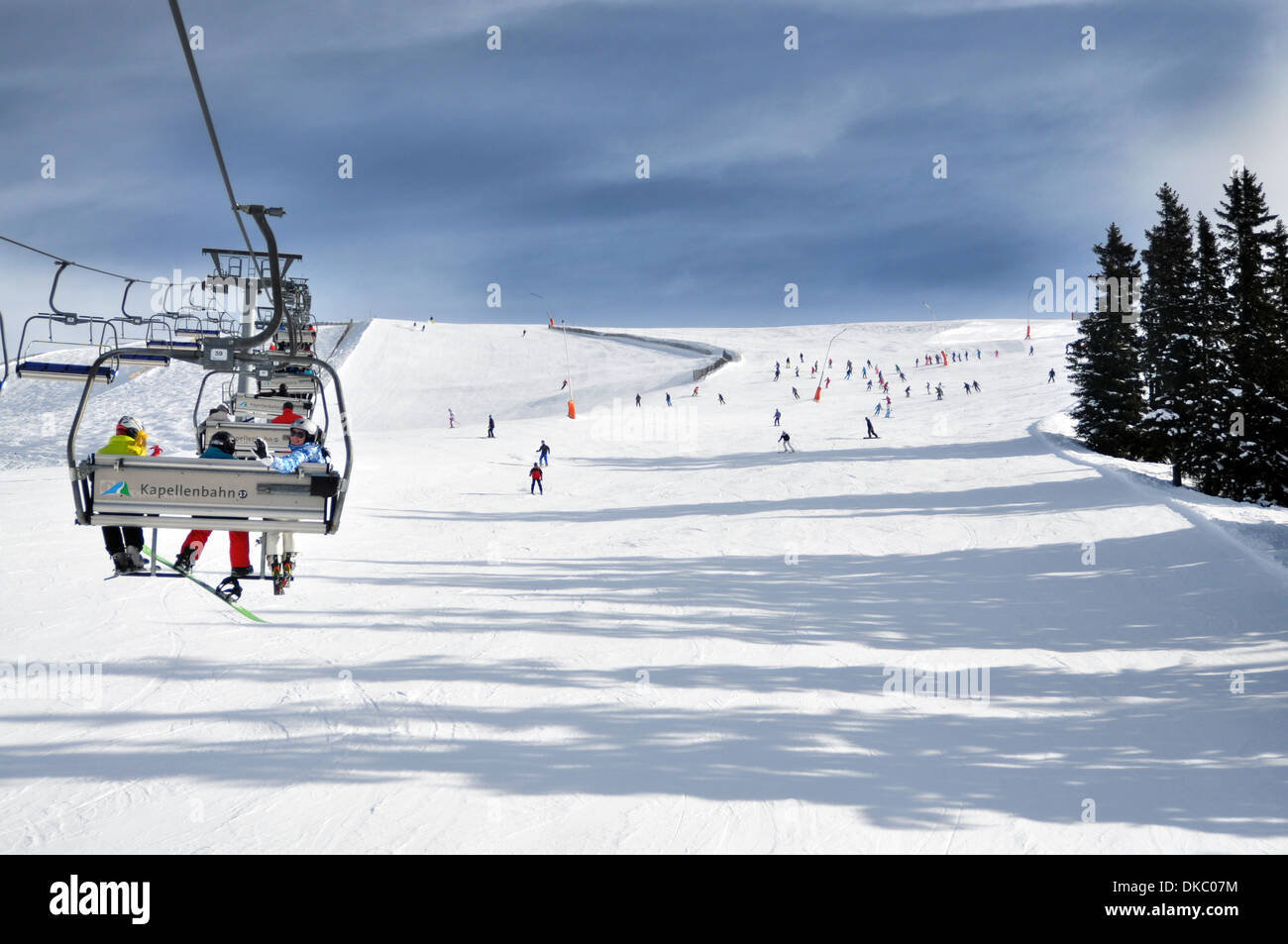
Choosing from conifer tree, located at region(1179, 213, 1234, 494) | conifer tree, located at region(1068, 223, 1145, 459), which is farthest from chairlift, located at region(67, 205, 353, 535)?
conifer tree, located at region(1068, 223, 1145, 459)

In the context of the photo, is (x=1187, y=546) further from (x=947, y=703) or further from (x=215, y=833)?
(x=215, y=833)

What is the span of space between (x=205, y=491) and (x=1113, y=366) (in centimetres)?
3549

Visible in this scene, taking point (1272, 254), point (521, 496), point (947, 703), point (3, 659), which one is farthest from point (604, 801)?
point (1272, 254)

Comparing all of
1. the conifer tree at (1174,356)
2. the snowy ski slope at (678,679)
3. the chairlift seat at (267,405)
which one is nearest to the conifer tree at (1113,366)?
the conifer tree at (1174,356)

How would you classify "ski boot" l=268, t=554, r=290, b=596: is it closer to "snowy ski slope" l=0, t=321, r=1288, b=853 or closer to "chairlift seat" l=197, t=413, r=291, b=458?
"chairlift seat" l=197, t=413, r=291, b=458

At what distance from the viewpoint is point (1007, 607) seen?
14.1 m

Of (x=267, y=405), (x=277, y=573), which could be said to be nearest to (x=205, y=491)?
(x=277, y=573)

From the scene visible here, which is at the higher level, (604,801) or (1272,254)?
(1272,254)

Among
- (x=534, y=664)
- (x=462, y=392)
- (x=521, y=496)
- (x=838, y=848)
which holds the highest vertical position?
(x=462, y=392)

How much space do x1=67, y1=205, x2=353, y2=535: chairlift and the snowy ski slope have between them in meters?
3.27

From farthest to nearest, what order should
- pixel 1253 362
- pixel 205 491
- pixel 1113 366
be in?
pixel 1113 366 → pixel 1253 362 → pixel 205 491

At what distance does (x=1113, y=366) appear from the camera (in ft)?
107

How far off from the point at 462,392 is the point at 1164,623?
176 ft

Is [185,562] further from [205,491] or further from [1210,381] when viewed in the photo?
[1210,381]
